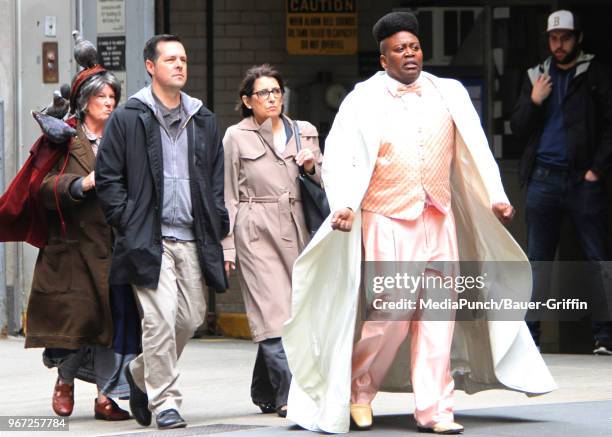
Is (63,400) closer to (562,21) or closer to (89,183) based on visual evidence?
(89,183)

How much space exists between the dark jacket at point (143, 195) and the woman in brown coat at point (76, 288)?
42cm

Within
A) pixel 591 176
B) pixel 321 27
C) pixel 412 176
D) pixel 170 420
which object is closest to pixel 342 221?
pixel 412 176

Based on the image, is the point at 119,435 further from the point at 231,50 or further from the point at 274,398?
the point at 231,50

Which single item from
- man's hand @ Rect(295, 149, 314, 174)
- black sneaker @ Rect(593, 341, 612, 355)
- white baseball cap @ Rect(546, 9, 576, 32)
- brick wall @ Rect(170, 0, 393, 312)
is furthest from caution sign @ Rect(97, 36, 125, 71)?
black sneaker @ Rect(593, 341, 612, 355)

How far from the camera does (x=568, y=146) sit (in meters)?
10.8

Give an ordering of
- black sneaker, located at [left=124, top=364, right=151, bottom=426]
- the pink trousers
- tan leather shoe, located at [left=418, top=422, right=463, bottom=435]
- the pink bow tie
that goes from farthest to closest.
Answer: black sneaker, located at [left=124, top=364, right=151, bottom=426] → the pink bow tie → the pink trousers → tan leather shoe, located at [left=418, top=422, right=463, bottom=435]

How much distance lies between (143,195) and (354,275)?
1215 mm

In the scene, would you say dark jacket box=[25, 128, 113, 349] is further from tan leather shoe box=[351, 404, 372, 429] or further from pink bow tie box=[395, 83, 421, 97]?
pink bow tie box=[395, 83, 421, 97]

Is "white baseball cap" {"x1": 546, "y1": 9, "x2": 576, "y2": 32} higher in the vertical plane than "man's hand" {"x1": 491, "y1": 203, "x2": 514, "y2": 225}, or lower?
higher

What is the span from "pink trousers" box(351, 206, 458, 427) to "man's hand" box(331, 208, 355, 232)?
0.21 metres

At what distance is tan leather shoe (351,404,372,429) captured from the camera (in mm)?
7391

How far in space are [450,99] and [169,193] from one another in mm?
1476

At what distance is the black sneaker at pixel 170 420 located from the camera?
25.6 ft

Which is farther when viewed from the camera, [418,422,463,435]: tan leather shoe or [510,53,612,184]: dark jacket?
[510,53,612,184]: dark jacket
